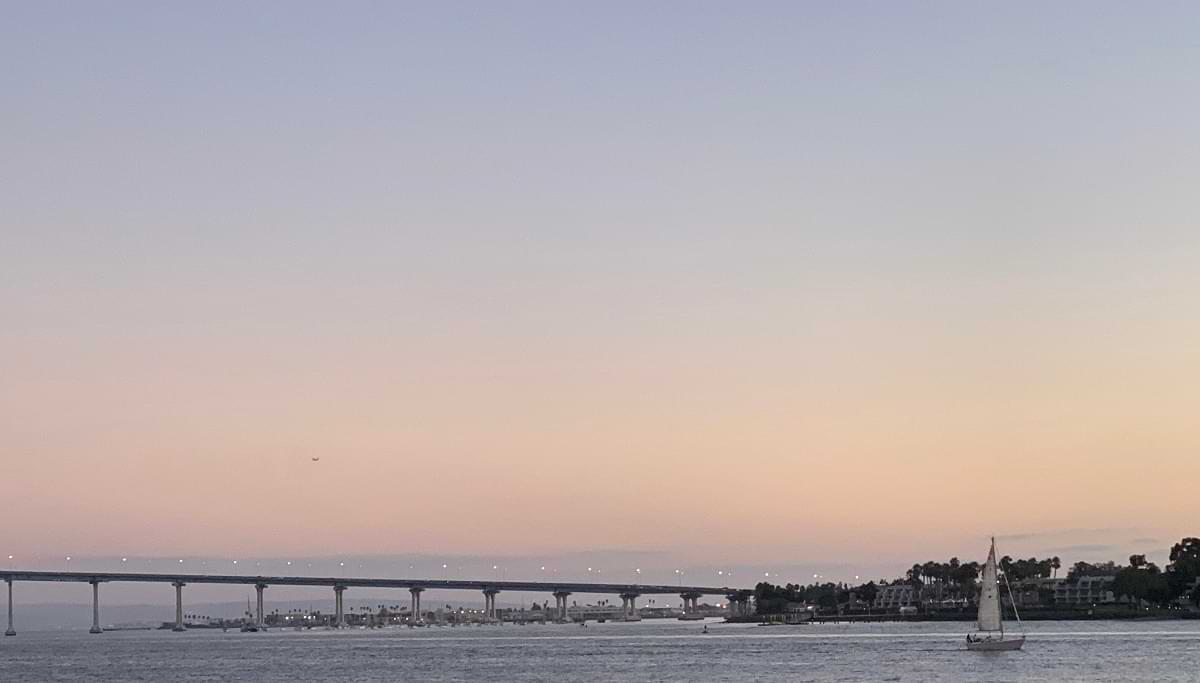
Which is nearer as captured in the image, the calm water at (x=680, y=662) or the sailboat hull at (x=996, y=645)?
the calm water at (x=680, y=662)

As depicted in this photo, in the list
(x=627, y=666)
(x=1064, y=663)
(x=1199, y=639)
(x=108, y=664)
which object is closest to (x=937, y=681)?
(x=1064, y=663)

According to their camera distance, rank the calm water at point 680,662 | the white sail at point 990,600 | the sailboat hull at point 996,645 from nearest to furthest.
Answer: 1. the calm water at point 680,662
2. the sailboat hull at point 996,645
3. the white sail at point 990,600

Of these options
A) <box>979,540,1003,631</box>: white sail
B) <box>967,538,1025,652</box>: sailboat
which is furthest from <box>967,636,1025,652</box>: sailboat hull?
<box>979,540,1003,631</box>: white sail

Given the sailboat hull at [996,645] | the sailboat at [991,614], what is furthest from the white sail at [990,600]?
the sailboat hull at [996,645]

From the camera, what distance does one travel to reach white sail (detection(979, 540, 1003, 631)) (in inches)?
5089

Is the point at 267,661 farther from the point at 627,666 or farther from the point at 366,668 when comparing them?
the point at 627,666

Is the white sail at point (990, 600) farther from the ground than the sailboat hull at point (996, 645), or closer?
farther from the ground

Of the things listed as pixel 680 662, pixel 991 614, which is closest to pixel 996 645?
pixel 991 614

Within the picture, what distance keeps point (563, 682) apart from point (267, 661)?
56.4 m

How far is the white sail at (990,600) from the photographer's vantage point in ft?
424

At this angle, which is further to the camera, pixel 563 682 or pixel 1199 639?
pixel 1199 639

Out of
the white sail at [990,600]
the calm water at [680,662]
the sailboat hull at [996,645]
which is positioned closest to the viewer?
the calm water at [680,662]

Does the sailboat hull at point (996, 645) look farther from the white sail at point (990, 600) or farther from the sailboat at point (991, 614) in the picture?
the white sail at point (990, 600)

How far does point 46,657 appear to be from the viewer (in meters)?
178
